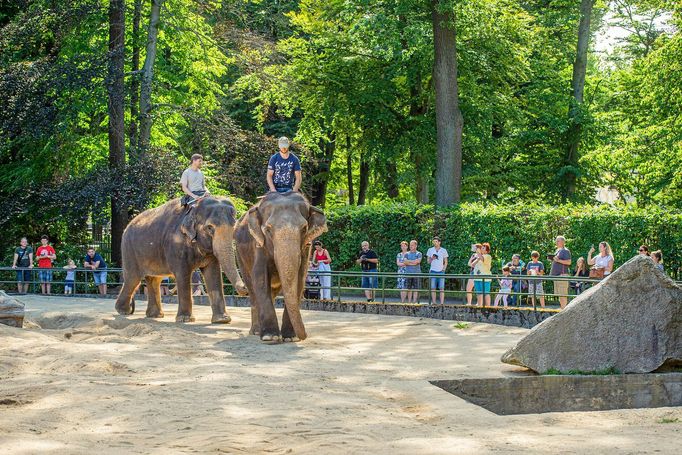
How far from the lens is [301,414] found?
12.4 m

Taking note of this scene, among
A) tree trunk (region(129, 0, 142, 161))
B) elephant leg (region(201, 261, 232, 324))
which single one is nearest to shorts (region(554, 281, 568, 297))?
elephant leg (region(201, 261, 232, 324))

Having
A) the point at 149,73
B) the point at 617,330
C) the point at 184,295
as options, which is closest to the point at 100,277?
the point at 149,73

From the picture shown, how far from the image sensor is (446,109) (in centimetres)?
3697

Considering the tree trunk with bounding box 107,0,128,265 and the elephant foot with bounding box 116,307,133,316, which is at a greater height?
the tree trunk with bounding box 107,0,128,265

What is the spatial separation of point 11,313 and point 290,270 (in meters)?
5.06

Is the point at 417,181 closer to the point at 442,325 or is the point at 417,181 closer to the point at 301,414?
the point at 442,325

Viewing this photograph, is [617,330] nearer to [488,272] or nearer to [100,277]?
[488,272]

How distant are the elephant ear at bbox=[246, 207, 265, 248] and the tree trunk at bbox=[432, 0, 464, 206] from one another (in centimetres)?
1761

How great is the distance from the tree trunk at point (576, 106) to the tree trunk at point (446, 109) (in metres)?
9.35

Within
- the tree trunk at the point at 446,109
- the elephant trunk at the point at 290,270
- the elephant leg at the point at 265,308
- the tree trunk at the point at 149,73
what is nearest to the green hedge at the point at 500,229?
the tree trunk at the point at 446,109

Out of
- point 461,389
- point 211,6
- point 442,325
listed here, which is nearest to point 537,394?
point 461,389

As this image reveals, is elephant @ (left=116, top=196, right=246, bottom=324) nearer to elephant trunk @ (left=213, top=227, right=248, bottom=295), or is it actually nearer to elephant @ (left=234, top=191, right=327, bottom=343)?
elephant trunk @ (left=213, top=227, right=248, bottom=295)

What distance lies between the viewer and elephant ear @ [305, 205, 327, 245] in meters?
19.8

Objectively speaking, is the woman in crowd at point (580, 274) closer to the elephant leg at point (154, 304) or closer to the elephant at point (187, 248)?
the elephant at point (187, 248)
